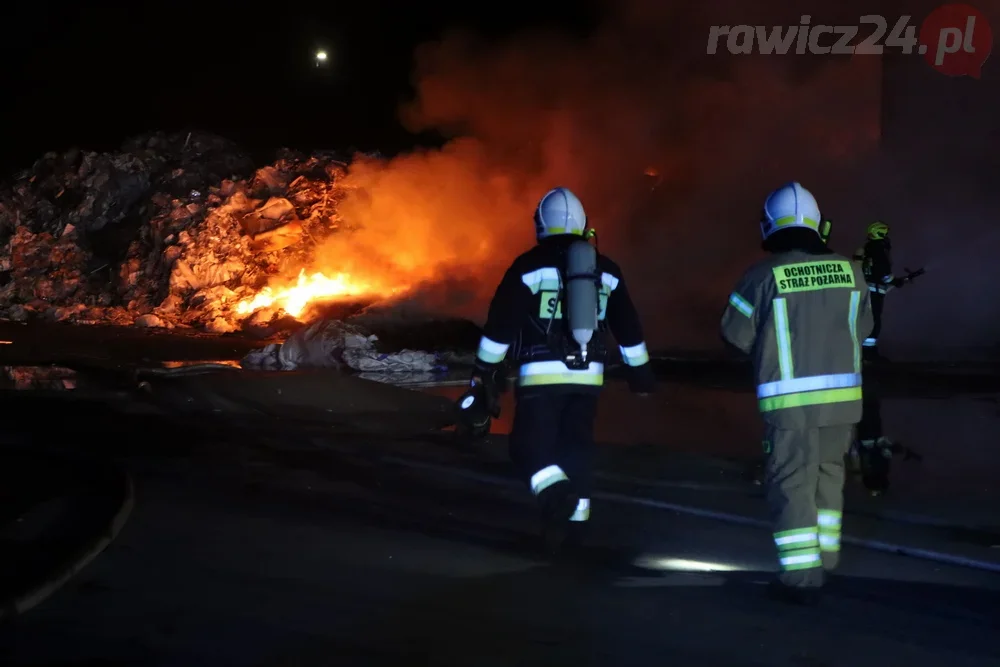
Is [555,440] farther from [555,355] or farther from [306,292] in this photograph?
[306,292]

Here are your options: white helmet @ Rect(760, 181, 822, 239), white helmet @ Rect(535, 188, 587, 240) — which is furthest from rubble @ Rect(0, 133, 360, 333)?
white helmet @ Rect(760, 181, 822, 239)

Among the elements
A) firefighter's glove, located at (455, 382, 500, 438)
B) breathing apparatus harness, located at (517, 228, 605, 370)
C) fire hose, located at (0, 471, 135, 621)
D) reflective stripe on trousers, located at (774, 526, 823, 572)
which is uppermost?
breathing apparatus harness, located at (517, 228, 605, 370)

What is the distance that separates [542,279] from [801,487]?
1422 mm

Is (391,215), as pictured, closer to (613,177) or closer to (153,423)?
(613,177)

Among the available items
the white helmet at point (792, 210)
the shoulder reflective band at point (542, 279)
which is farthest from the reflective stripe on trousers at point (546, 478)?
the white helmet at point (792, 210)

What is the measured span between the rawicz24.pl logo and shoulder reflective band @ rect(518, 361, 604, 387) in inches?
523

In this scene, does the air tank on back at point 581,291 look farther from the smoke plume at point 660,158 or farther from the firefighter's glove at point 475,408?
the smoke plume at point 660,158

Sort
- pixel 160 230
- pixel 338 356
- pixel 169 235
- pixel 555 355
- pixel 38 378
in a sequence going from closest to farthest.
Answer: pixel 555 355 → pixel 38 378 → pixel 338 356 → pixel 169 235 → pixel 160 230

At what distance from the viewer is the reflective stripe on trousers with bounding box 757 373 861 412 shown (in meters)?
4.09

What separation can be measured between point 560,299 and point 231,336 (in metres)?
14.8

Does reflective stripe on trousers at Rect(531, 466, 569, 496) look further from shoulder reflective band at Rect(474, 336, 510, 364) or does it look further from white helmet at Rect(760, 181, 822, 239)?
white helmet at Rect(760, 181, 822, 239)

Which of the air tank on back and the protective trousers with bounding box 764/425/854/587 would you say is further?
the air tank on back

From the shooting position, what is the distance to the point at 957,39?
54.1ft

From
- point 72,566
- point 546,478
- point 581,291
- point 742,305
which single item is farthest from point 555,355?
point 72,566
